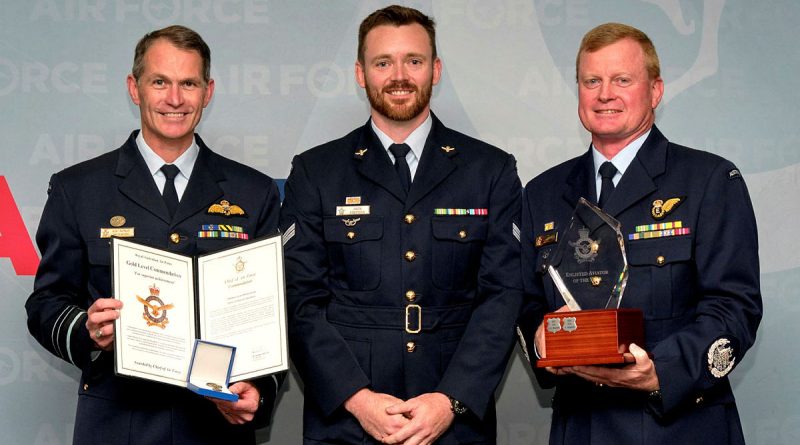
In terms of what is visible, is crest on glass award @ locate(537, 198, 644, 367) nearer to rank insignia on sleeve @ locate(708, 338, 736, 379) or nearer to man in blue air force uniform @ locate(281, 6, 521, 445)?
rank insignia on sleeve @ locate(708, 338, 736, 379)

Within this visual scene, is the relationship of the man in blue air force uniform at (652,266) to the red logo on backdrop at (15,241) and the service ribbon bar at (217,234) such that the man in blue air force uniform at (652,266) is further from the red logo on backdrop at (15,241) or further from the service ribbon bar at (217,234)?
the red logo on backdrop at (15,241)

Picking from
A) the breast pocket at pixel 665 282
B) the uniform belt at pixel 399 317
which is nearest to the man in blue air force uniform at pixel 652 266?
the breast pocket at pixel 665 282

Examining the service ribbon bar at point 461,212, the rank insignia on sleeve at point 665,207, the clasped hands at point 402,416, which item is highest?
the rank insignia on sleeve at point 665,207

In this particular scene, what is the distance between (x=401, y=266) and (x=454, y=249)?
0.18 meters

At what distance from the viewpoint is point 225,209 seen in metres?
3.46

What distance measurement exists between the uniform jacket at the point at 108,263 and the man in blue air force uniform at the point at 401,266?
0.21 m

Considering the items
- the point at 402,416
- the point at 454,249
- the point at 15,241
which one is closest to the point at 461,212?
the point at 454,249

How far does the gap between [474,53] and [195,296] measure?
178cm

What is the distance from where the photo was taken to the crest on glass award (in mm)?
2777

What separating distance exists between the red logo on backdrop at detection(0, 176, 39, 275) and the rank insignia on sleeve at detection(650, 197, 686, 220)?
2.47m

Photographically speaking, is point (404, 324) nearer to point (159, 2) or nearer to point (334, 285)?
point (334, 285)

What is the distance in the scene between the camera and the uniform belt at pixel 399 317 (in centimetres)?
333

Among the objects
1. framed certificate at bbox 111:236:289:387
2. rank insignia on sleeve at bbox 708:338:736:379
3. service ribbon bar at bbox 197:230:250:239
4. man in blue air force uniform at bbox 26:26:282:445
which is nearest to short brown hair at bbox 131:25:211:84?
man in blue air force uniform at bbox 26:26:282:445

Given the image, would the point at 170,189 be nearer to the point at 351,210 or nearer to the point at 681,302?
the point at 351,210
